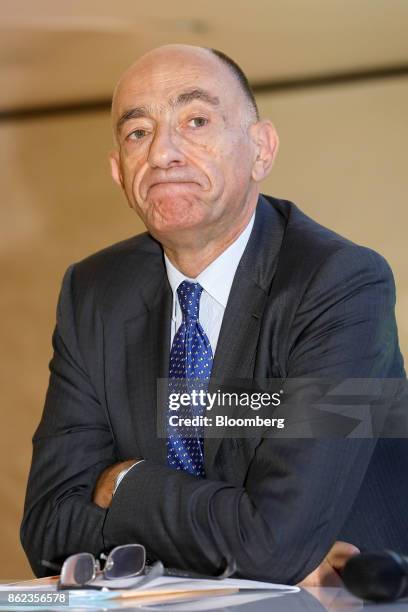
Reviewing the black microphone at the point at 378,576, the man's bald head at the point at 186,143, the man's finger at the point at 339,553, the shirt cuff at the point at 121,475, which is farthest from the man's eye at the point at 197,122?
the black microphone at the point at 378,576

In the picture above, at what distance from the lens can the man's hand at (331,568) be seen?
180cm

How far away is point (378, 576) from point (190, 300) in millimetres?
1000

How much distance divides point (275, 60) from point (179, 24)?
594mm

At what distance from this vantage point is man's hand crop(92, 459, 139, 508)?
77.9 inches

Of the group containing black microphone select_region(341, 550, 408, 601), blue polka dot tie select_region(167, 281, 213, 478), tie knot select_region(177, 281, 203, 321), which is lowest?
black microphone select_region(341, 550, 408, 601)

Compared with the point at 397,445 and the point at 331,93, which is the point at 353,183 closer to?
the point at 331,93

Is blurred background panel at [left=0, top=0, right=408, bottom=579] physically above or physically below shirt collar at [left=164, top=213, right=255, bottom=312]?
above

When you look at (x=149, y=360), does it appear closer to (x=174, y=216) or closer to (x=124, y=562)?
(x=174, y=216)

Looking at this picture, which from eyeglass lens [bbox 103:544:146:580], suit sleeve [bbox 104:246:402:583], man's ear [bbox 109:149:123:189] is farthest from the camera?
man's ear [bbox 109:149:123:189]

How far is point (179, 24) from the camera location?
4508mm

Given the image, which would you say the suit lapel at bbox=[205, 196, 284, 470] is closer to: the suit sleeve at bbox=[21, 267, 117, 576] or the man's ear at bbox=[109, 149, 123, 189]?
the suit sleeve at bbox=[21, 267, 117, 576]

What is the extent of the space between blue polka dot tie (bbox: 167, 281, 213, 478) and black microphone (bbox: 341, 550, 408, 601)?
0.75 meters

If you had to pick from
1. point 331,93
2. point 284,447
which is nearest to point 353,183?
point 331,93

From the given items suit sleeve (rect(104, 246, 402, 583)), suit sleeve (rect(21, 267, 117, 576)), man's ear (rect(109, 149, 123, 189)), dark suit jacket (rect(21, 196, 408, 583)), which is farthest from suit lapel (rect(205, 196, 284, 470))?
man's ear (rect(109, 149, 123, 189))
